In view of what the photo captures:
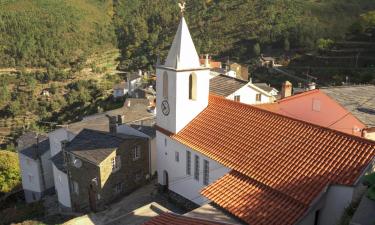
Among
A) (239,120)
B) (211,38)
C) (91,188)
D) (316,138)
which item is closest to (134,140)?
(91,188)

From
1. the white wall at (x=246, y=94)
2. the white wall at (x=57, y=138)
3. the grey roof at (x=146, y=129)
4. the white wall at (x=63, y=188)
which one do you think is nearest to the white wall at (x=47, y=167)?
the white wall at (x=57, y=138)

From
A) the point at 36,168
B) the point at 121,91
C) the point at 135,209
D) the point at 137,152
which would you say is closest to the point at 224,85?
the point at 137,152

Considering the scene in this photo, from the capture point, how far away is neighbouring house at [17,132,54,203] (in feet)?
126

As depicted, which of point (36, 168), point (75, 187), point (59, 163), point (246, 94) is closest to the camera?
point (75, 187)

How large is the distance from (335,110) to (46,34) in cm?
11412

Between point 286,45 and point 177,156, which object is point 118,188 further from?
point 286,45

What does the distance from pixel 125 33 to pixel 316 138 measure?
142 m

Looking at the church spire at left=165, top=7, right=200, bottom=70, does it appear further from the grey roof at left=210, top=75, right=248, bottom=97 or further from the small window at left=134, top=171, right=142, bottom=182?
the grey roof at left=210, top=75, right=248, bottom=97

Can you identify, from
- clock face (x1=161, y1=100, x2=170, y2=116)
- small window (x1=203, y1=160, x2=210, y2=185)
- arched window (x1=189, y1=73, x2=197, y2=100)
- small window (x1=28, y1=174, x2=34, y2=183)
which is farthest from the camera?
small window (x1=28, y1=174, x2=34, y2=183)

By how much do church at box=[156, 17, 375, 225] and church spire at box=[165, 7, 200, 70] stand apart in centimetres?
6

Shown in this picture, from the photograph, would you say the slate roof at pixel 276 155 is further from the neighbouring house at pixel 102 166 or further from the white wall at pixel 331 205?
the neighbouring house at pixel 102 166

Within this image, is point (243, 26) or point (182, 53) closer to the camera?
point (182, 53)

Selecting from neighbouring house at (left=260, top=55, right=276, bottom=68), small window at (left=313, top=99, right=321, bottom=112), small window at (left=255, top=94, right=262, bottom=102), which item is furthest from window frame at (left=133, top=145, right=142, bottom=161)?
neighbouring house at (left=260, top=55, right=276, bottom=68)

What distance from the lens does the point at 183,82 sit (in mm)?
22141
